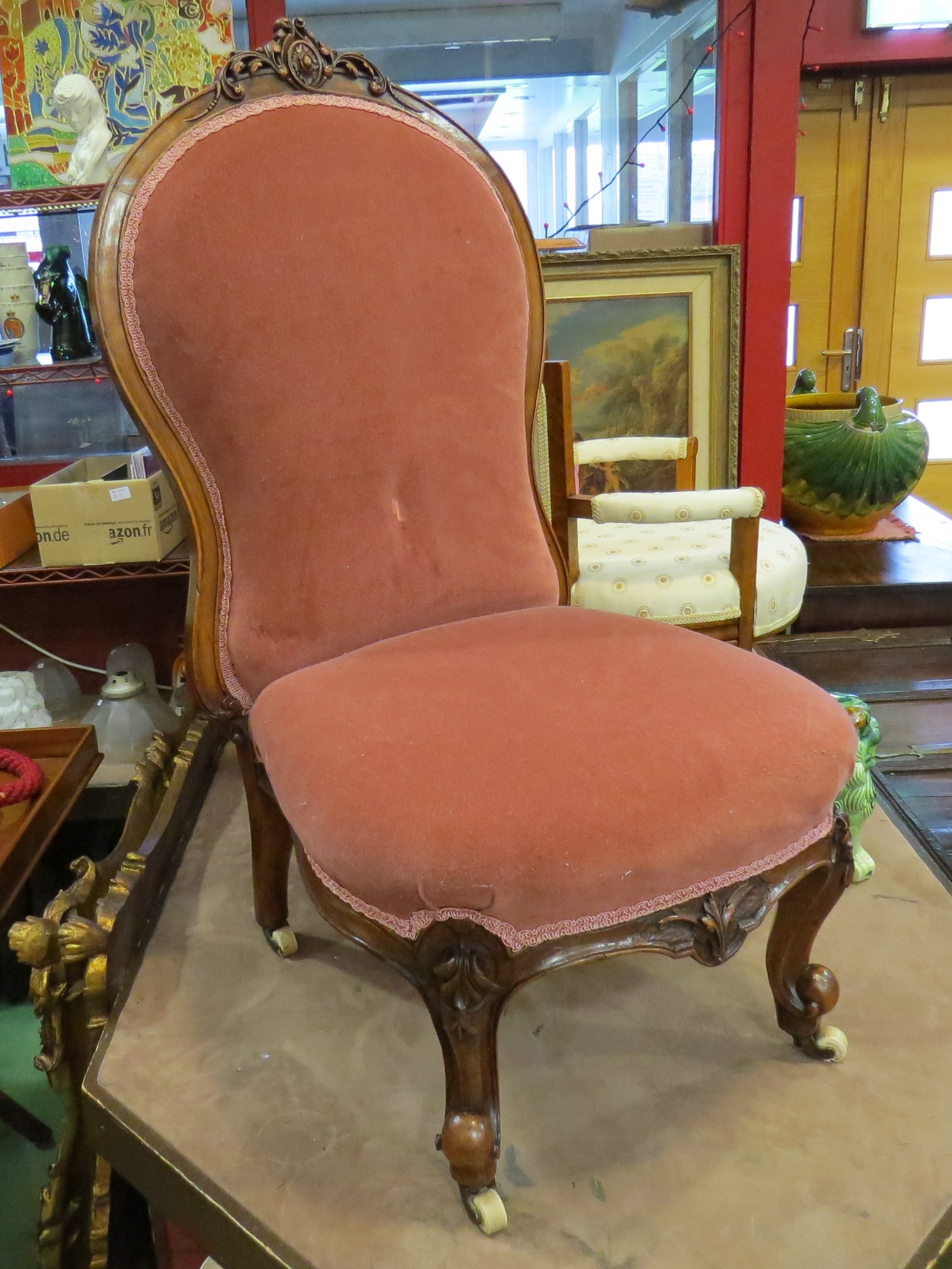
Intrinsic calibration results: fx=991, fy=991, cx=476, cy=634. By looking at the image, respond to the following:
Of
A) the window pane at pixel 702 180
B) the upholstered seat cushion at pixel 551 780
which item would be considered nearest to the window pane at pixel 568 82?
the window pane at pixel 702 180

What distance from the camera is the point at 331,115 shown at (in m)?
1.05

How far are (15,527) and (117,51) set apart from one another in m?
0.96

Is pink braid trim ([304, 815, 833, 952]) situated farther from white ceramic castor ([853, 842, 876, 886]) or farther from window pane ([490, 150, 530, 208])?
window pane ([490, 150, 530, 208])

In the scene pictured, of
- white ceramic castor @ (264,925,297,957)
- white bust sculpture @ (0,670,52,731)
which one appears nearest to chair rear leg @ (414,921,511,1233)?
white ceramic castor @ (264,925,297,957)

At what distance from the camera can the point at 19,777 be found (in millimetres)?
1602

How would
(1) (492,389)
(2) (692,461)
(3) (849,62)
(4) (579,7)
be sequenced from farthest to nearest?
1. (3) (849,62)
2. (4) (579,7)
3. (2) (692,461)
4. (1) (492,389)

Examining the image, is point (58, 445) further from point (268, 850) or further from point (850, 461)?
point (850, 461)

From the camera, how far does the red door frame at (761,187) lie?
2273 mm

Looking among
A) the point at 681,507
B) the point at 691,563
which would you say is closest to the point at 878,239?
the point at 691,563

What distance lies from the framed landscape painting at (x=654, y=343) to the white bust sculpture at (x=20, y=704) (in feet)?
4.54

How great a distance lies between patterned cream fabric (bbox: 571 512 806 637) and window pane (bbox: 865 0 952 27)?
2.08m

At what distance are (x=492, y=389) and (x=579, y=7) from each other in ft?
5.44

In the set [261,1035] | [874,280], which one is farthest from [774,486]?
[261,1035]

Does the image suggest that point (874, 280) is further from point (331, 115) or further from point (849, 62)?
point (331, 115)
